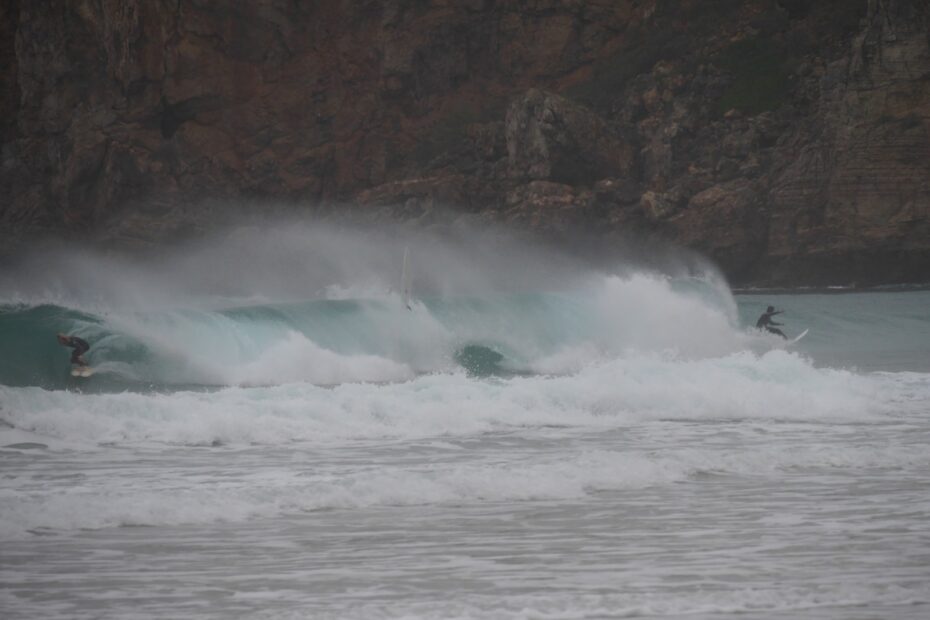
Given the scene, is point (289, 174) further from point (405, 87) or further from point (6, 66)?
point (6, 66)

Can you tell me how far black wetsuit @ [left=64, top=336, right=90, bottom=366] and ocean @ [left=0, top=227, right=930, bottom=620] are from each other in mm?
501

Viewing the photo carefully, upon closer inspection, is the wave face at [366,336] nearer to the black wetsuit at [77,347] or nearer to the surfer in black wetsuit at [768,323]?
the black wetsuit at [77,347]

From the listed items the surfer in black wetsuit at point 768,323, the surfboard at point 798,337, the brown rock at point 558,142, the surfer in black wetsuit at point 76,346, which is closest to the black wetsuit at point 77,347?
the surfer in black wetsuit at point 76,346

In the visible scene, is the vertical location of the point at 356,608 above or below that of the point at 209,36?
below

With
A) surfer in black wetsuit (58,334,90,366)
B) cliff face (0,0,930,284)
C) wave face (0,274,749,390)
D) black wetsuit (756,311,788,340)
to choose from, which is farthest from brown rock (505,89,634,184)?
surfer in black wetsuit (58,334,90,366)

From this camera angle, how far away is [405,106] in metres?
54.0

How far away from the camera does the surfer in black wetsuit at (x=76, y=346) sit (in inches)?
698

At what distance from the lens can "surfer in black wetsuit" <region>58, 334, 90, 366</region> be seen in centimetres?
1772

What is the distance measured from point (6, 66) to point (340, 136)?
18511 millimetres

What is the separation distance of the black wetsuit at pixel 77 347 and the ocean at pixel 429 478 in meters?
0.50

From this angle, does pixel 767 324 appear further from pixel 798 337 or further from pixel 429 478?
pixel 429 478

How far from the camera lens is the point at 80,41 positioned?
178ft

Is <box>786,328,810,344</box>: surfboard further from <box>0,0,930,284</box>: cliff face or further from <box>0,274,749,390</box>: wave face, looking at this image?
<box>0,0,930,284</box>: cliff face

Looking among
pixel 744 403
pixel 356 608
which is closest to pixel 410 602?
pixel 356 608
